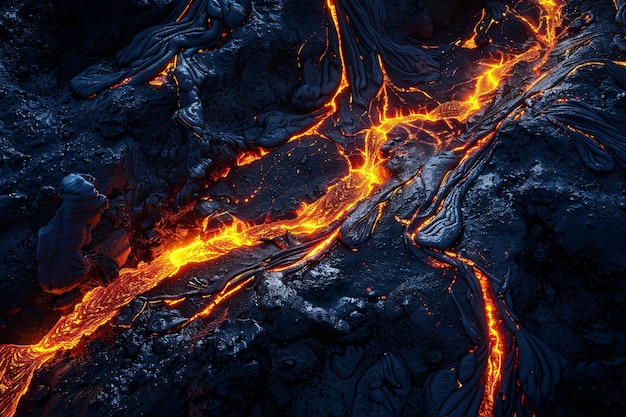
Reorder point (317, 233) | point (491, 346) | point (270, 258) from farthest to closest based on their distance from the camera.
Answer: point (317, 233) < point (270, 258) < point (491, 346)

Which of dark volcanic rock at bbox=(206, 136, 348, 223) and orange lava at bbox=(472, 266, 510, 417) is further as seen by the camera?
dark volcanic rock at bbox=(206, 136, 348, 223)

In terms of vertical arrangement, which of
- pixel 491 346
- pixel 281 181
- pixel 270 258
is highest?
pixel 281 181

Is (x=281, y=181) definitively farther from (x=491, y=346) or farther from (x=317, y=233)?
(x=491, y=346)

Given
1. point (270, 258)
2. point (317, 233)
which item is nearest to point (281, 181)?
point (317, 233)

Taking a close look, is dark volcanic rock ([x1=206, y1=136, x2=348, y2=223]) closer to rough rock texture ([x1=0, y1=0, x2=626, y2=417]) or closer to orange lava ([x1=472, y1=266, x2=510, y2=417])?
rough rock texture ([x1=0, y1=0, x2=626, y2=417])

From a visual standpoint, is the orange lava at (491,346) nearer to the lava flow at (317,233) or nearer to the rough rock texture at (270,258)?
the lava flow at (317,233)

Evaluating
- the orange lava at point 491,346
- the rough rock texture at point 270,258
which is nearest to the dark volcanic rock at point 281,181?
the rough rock texture at point 270,258

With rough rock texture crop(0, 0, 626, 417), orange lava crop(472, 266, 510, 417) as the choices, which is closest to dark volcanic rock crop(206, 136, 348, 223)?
rough rock texture crop(0, 0, 626, 417)
